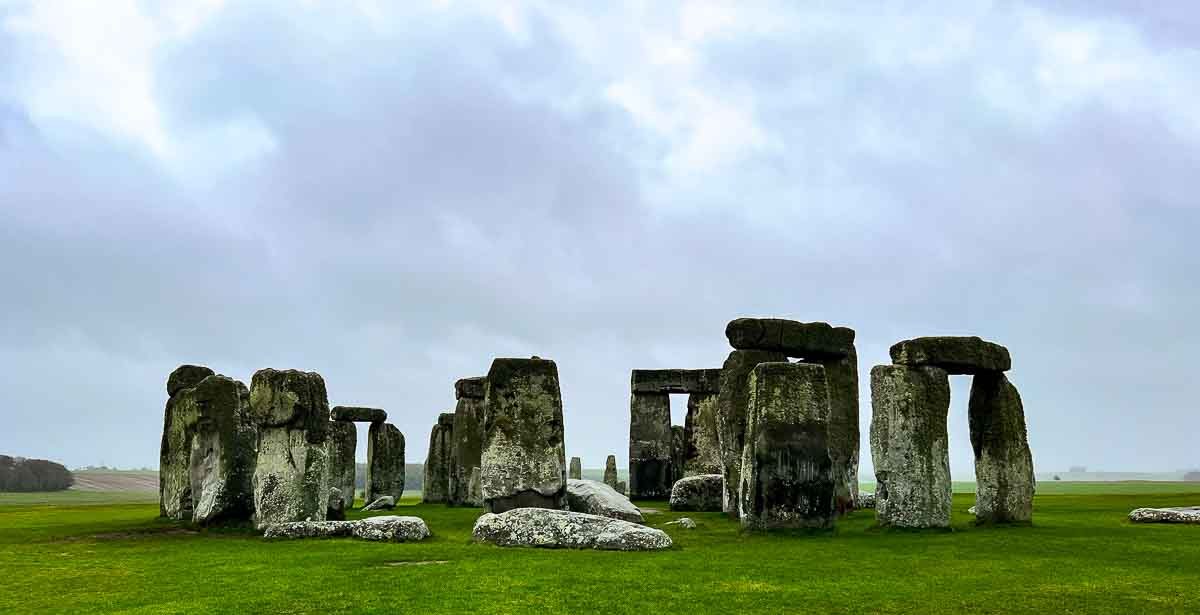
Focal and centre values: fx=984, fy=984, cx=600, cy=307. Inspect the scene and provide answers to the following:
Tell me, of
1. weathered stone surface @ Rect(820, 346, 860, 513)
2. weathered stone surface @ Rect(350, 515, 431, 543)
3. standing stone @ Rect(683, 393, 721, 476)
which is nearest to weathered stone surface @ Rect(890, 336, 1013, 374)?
weathered stone surface @ Rect(820, 346, 860, 513)

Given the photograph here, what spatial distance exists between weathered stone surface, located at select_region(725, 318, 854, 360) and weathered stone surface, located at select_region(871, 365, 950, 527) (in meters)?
4.95

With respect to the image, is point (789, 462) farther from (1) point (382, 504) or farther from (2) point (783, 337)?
(1) point (382, 504)

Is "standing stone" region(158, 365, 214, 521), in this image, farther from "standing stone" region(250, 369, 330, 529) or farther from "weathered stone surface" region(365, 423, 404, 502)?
"weathered stone surface" region(365, 423, 404, 502)

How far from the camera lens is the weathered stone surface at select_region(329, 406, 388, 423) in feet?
84.5

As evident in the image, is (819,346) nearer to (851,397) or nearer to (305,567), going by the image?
(851,397)

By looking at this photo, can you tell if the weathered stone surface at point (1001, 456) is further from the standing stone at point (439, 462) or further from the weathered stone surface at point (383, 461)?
the weathered stone surface at point (383, 461)

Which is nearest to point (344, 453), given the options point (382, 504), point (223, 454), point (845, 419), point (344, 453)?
point (344, 453)

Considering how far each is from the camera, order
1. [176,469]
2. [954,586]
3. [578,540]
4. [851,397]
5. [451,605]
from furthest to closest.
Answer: [851,397] → [176,469] → [578,540] → [954,586] → [451,605]

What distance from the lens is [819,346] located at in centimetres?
2103

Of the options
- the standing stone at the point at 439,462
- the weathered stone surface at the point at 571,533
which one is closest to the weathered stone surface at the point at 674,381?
the standing stone at the point at 439,462

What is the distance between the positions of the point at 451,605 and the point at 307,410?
746 centimetres

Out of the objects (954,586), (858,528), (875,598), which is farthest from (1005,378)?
(875,598)

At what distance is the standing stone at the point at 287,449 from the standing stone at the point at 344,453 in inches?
297

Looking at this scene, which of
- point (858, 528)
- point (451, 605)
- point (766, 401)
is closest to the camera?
point (451, 605)
